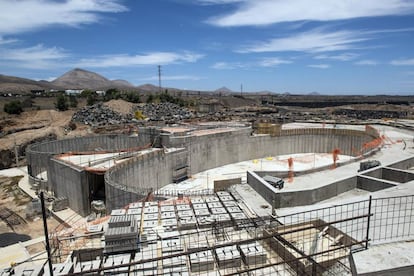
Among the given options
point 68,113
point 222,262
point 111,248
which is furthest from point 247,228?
point 68,113

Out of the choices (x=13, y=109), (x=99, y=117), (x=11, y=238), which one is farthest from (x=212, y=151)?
(x=13, y=109)

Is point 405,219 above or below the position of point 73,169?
above

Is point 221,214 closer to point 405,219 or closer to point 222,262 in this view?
point 222,262

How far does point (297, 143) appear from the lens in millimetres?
36406

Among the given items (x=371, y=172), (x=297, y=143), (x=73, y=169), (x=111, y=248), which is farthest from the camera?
(x=297, y=143)

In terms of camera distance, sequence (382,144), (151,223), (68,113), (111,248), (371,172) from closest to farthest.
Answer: (111,248), (151,223), (371,172), (382,144), (68,113)

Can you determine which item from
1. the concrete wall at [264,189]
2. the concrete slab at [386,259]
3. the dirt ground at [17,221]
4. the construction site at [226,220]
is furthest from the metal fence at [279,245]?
the dirt ground at [17,221]

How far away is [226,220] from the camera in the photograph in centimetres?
946

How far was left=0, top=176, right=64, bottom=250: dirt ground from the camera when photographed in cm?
1554

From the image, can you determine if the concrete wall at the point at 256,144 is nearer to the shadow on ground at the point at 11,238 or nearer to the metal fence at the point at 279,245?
the shadow on ground at the point at 11,238

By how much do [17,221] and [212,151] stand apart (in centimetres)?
1794

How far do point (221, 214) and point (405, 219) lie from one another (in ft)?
18.6

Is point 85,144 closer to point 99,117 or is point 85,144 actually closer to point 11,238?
point 99,117

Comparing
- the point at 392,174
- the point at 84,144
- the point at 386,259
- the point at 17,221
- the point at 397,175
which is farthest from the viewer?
the point at 84,144
